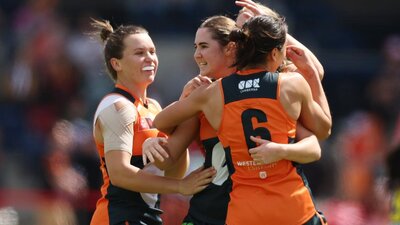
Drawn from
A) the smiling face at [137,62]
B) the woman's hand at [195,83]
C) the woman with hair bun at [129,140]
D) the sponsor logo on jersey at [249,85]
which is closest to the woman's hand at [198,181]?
the woman with hair bun at [129,140]

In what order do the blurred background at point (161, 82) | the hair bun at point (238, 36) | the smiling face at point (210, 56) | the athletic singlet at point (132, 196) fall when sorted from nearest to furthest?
the hair bun at point (238, 36)
the smiling face at point (210, 56)
the athletic singlet at point (132, 196)
the blurred background at point (161, 82)

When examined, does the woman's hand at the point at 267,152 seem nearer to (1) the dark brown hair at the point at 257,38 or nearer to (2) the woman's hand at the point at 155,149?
(1) the dark brown hair at the point at 257,38

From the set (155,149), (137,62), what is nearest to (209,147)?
(155,149)

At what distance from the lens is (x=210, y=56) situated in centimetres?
581

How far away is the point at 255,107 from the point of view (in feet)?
17.5

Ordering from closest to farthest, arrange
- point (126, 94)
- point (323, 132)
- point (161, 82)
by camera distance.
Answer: point (323, 132) → point (126, 94) → point (161, 82)

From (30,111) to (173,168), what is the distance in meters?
7.82

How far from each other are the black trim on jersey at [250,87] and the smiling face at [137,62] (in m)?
0.95

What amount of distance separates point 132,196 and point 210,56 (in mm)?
996

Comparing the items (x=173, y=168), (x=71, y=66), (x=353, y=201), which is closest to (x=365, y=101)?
(x=353, y=201)

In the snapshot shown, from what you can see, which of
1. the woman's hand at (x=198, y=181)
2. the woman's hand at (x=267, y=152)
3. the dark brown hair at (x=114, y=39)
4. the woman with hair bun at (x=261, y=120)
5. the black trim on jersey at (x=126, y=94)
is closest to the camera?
the woman's hand at (x=267, y=152)

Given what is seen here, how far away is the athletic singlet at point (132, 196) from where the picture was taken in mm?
5988

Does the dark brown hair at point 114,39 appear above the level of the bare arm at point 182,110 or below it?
above

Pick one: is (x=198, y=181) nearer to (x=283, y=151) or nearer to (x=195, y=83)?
(x=195, y=83)
